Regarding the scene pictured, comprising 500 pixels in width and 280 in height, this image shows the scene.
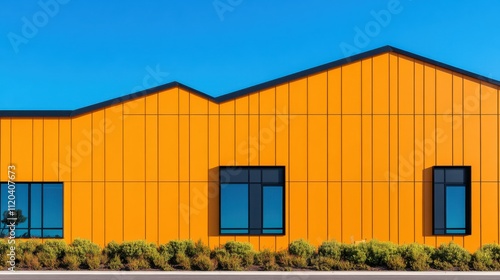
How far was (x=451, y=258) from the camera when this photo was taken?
672 inches

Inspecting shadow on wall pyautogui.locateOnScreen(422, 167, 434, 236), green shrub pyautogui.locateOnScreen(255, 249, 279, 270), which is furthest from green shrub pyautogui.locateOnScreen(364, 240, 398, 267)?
green shrub pyautogui.locateOnScreen(255, 249, 279, 270)

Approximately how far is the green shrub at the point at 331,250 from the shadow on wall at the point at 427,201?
358 centimetres

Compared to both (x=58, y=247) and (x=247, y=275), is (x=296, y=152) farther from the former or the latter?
(x=58, y=247)

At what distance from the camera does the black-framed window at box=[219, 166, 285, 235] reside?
61.1 feet

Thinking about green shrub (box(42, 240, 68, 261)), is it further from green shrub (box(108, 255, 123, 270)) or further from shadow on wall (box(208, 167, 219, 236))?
shadow on wall (box(208, 167, 219, 236))

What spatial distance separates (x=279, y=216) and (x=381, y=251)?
3861 mm

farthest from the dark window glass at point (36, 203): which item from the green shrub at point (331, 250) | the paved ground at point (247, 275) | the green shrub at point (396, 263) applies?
the green shrub at point (396, 263)

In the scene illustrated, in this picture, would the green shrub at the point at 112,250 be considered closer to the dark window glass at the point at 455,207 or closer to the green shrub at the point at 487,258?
the dark window glass at the point at 455,207

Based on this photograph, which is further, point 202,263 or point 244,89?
point 244,89

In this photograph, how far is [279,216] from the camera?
18672 millimetres

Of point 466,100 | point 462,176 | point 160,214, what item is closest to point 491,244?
point 462,176

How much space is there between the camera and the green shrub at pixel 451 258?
55.5 ft

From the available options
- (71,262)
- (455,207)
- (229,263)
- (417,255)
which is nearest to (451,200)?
(455,207)

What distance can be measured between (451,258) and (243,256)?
7080mm
